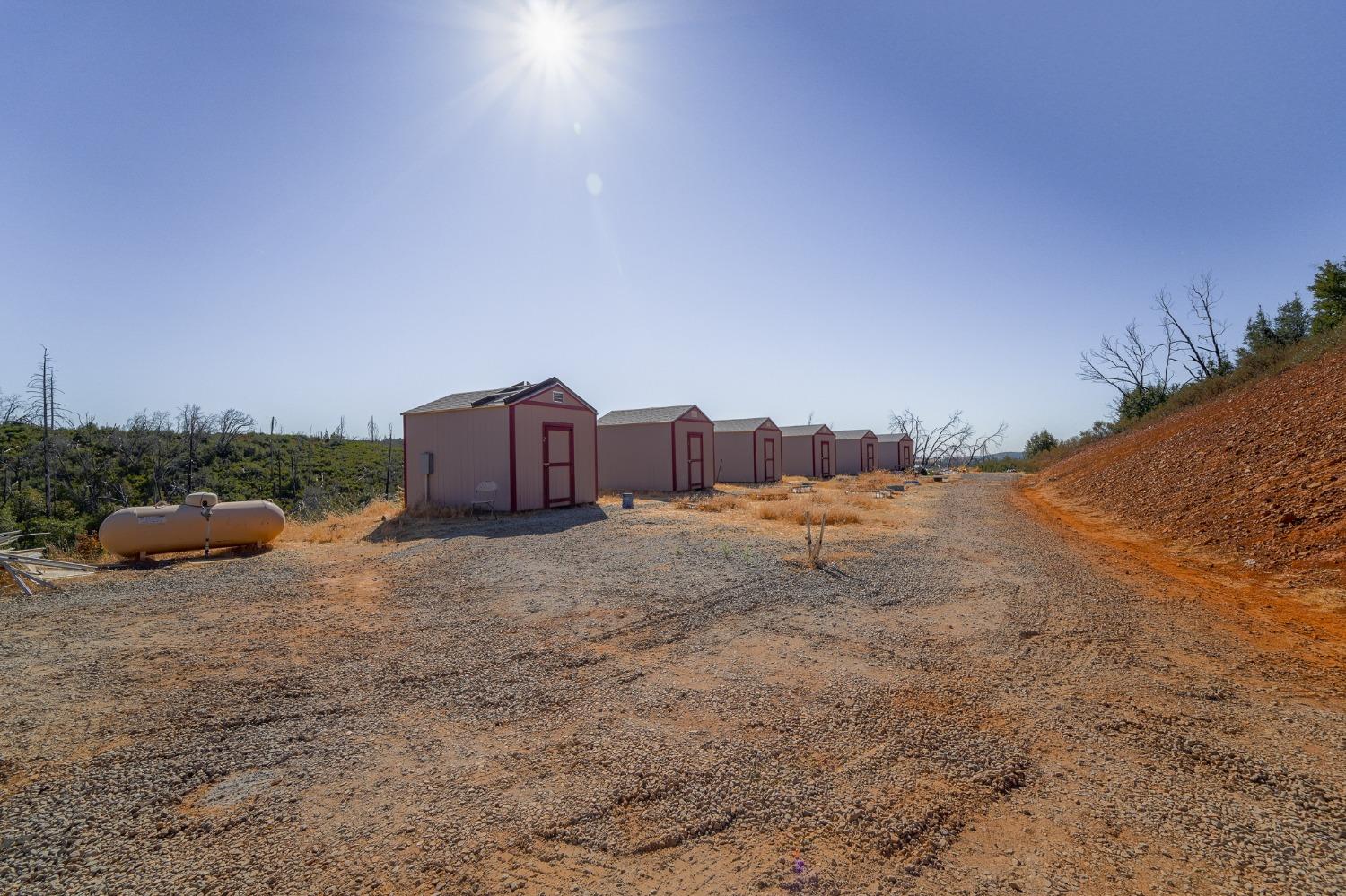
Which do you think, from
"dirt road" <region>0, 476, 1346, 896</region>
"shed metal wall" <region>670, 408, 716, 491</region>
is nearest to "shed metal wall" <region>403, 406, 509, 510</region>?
"dirt road" <region>0, 476, 1346, 896</region>

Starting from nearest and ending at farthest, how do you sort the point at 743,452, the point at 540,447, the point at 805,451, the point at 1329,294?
the point at 540,447 → the point at 1329,294 → the point at 743,452 → the point at 805,451

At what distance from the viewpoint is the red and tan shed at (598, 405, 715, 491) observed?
25.6 metres

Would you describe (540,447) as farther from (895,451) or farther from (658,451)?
(895,451)

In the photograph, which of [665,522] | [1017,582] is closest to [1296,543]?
[1017,582]

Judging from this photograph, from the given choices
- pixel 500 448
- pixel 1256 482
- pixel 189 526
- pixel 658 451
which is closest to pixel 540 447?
pixel 500 448

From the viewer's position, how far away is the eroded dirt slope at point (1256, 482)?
8273 millimetres

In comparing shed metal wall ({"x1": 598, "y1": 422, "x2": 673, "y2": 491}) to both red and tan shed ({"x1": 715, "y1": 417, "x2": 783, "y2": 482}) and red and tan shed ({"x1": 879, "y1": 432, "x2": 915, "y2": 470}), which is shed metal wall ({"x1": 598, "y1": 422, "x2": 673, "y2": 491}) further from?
red and tan shed ({"x1": 879, "y1": 432, "x2": 915, "y2": 470})

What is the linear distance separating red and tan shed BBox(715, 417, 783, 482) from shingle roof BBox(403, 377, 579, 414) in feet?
47.6

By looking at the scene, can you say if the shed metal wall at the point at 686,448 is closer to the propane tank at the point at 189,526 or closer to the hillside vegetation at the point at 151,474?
the hillside vegetation at the point at 151,474

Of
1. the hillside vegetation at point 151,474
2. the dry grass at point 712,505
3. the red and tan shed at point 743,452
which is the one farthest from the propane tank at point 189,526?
the red and tan shed at point 743,452

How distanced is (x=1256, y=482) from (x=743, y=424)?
2330 centimetres

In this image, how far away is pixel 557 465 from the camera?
58.3ft

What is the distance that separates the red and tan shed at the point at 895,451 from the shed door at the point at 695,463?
27.6 meters

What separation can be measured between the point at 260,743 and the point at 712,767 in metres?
2.75
